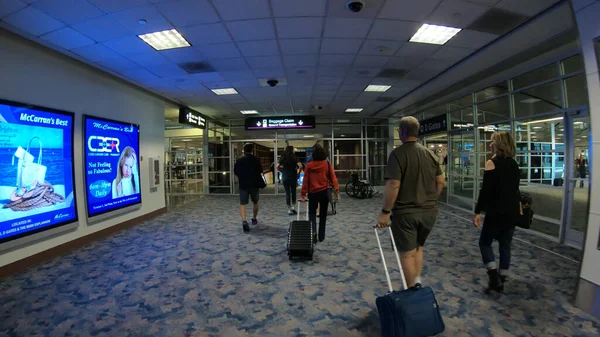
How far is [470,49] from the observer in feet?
14.9

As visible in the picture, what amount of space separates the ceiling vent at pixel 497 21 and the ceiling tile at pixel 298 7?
7.27 ft

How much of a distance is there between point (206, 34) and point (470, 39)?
417 cm

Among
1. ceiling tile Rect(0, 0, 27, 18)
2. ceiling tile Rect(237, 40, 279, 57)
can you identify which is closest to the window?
ceiling tile Rect(237, 40, 279, 57)

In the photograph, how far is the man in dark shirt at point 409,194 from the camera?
209 cm

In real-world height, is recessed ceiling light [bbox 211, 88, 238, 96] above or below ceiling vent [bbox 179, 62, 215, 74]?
above

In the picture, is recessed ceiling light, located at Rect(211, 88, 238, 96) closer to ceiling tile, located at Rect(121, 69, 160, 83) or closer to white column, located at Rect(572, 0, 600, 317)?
ceiling tile, located at Rect(121, 69, 160, 83)

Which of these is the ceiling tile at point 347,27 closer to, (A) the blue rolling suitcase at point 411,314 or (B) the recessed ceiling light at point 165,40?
(B) the recessed ceiling light at point 165,40

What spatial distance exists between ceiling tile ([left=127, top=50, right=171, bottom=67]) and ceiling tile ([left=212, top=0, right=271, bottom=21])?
1825 mm


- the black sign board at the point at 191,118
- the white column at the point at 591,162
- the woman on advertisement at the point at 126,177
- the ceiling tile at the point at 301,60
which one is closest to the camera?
the white column at the point at 591,162

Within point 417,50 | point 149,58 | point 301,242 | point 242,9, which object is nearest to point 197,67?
point 149,58

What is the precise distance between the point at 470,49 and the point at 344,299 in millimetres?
4701

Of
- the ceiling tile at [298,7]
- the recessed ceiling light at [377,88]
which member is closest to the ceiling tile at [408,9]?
the ceiling tile at [298,7]

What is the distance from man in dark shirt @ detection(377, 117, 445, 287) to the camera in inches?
82.3

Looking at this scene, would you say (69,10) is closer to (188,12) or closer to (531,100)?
(188,12)
